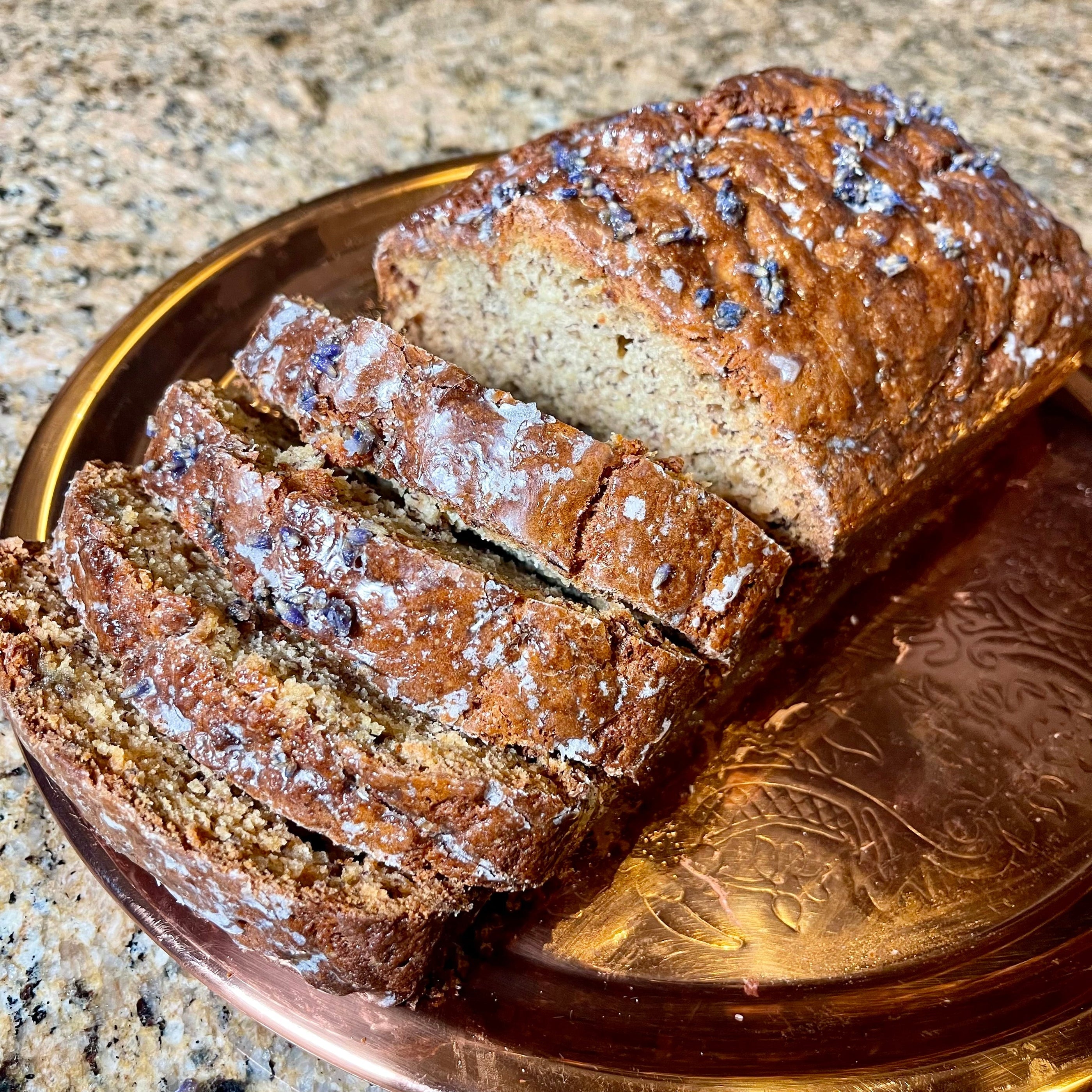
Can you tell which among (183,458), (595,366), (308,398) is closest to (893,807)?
(595,366)

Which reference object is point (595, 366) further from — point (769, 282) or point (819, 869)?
point (819, 869)

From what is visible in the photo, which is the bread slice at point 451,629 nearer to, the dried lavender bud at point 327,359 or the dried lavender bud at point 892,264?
the dried lavender bud at point 327,359

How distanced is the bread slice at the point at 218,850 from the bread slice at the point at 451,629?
13.7 inches

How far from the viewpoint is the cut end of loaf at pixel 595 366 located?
230 centimetres

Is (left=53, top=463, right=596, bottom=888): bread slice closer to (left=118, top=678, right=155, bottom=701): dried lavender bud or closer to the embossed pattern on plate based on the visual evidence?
(left=118, top=678, right=155, bottom=701): dried lavender bud

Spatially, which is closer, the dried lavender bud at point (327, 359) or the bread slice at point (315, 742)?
the bread slice at point (315, 742)

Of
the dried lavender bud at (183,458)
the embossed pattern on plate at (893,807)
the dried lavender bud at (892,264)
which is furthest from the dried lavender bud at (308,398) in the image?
the dried lavender bud at (892,264)

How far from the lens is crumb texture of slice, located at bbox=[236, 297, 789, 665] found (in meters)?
2.01

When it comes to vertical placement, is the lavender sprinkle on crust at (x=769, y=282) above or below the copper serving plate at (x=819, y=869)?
above

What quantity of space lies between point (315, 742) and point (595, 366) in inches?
46.8

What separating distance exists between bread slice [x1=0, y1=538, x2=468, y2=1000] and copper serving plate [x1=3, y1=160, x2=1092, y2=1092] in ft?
0.52

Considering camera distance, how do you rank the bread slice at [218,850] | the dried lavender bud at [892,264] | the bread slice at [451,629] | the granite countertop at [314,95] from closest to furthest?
the bread slice at [218,850]
the bread slice at [451,629]
the dried lavender bud at [892,264]
the granite countertop at [314,95]

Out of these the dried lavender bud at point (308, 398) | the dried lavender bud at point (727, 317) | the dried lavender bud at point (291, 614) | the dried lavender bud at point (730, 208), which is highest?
the dried lavender bud at point (730, 208)

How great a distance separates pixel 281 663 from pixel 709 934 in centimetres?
A: 114
